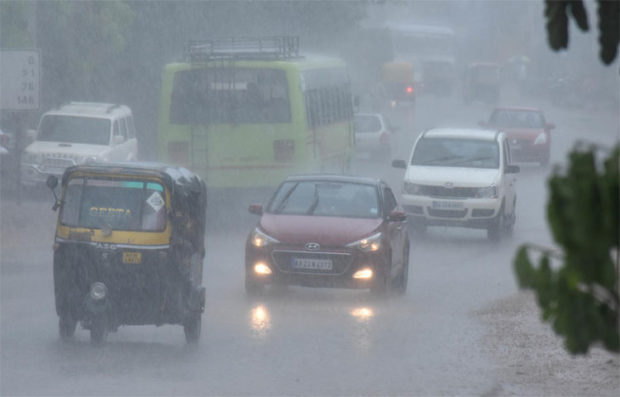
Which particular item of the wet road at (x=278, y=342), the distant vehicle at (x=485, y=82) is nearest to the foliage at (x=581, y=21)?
the wet road at (x=278, y=342)

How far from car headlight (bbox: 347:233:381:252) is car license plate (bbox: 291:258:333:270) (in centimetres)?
32

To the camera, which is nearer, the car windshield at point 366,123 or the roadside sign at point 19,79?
the roadside sign at point 19,79

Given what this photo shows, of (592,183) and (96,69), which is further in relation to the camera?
(96,69)

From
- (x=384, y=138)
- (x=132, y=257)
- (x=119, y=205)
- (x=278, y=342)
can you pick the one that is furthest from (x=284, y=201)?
(x=384, y=138)

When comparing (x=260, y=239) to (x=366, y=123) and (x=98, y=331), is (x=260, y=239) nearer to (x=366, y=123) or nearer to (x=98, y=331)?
(x=98, y=331)

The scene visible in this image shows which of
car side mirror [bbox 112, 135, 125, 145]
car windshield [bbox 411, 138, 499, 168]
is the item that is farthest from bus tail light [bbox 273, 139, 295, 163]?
car side mirror [bbox 112, 135, 125, 145]

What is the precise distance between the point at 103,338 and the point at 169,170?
5.49 ft

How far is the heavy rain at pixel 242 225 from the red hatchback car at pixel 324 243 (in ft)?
0.10

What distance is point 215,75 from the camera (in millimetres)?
22531

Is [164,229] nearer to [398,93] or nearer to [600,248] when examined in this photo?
[600,248]

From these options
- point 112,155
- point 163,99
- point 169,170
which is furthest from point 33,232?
point 169,170

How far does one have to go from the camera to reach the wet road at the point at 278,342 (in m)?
9.76

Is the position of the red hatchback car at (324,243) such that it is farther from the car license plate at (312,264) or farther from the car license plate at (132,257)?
the car license plate at (132,257)

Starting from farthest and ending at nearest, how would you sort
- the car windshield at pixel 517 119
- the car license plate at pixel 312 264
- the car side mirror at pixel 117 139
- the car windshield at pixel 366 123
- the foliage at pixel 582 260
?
the car windshield at pixel 366 123, the car windshield at pixel 517 119, the car side mirror at pixel 117 139, the car license plate at pixel 312 264, the foliage at pixel 582 260
